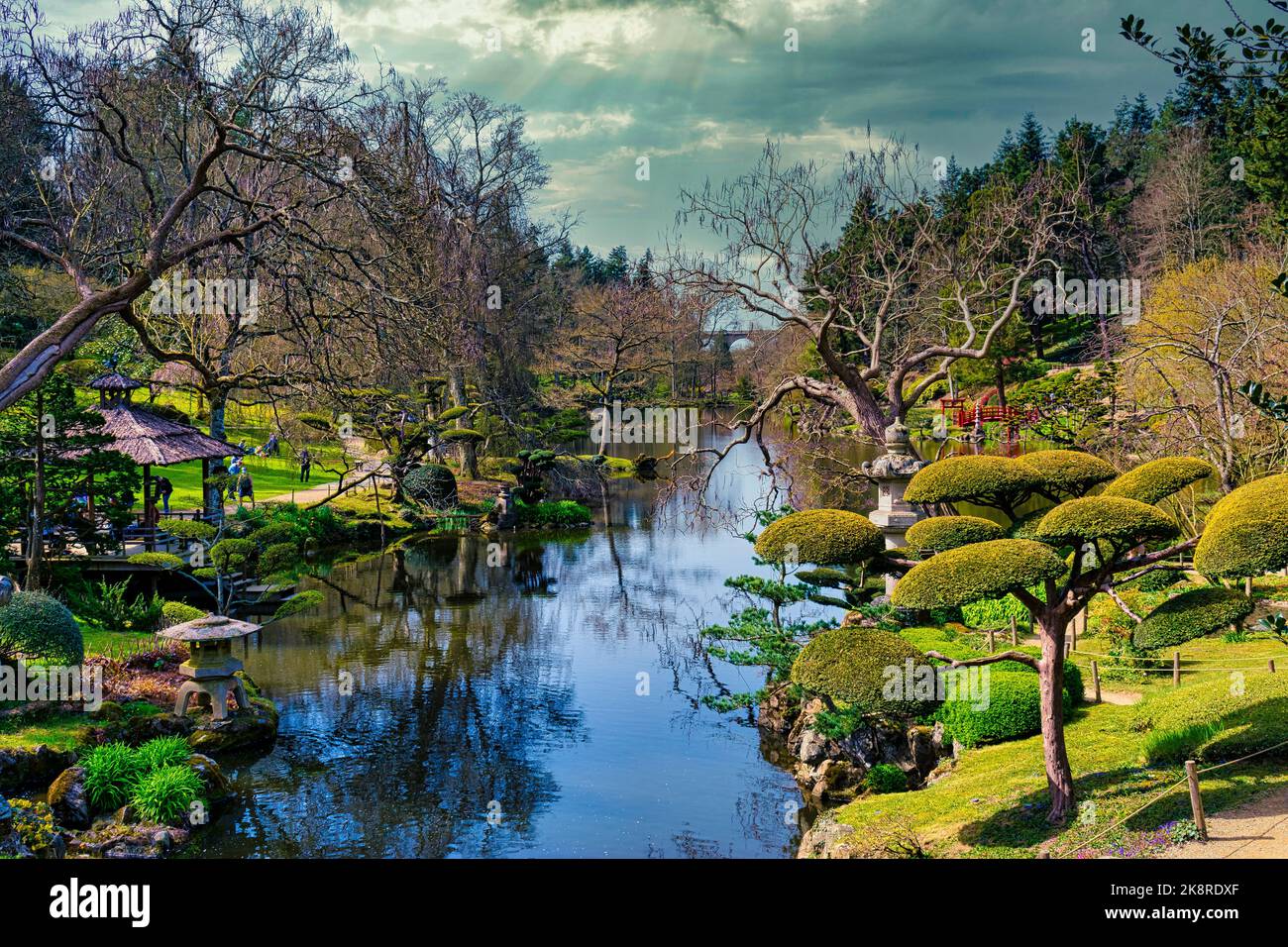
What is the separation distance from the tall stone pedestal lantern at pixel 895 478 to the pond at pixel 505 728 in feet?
12.7

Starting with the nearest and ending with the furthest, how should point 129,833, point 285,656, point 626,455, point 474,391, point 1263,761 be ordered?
1. point 1263,761
2. point 129,833
3. point 285,656
4. point 474,391
5. point 626,455

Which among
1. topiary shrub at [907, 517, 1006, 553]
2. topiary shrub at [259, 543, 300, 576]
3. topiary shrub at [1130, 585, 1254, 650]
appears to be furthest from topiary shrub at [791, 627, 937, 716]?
topiary shrub at [259, 543, 300, 576]

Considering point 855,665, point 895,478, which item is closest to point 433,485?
point 895,478

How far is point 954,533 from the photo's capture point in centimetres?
1000

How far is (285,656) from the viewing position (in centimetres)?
1919

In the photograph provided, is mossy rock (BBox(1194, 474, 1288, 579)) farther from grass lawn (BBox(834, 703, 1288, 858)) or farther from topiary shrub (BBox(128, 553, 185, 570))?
topiary shrub (BBox(128, 553, 185, 570))

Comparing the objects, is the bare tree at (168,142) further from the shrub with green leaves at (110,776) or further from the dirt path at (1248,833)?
the dirt path at (1248,833)

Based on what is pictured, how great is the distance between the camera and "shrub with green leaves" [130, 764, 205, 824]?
12.1 meters

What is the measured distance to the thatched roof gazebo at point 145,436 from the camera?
22.1 metres

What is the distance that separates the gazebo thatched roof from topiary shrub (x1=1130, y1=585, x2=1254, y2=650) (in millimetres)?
19350

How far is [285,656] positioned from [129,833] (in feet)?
25.0

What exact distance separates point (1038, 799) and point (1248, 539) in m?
3.39
